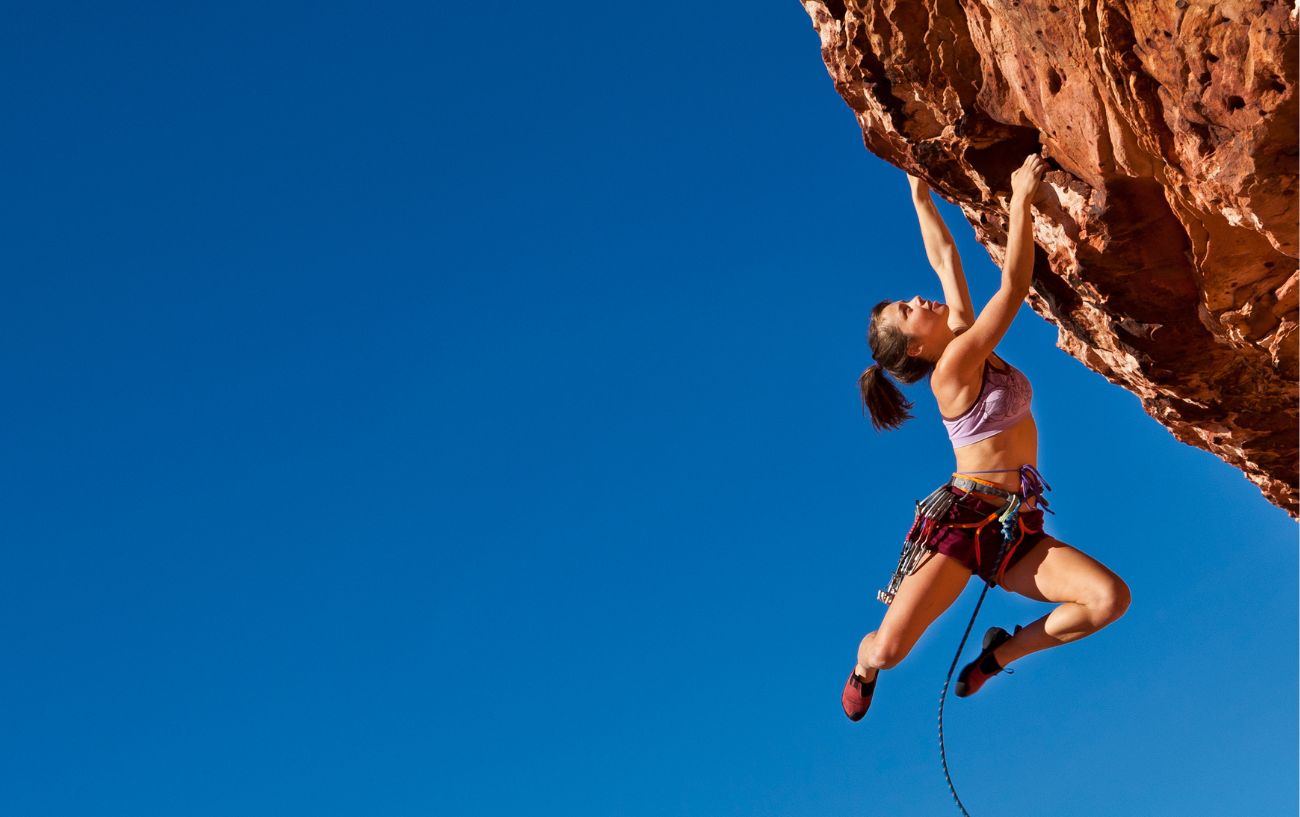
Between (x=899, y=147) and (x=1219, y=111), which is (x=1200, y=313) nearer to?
(x=899, y=147)

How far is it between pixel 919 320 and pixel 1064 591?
5.43 ft

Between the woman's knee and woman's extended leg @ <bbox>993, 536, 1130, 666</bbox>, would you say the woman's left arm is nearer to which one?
woman's extended leg @ <bbox>993, 536, 1130, 666</bbox>

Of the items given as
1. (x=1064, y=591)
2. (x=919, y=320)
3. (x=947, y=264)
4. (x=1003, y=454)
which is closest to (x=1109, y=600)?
(x=1064, y=591)

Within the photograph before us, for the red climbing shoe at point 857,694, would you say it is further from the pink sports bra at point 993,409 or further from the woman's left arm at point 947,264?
the woman's left arm at point 947,264

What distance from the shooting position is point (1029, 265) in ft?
19.9

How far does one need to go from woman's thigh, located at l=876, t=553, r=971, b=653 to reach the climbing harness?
10 centimetres

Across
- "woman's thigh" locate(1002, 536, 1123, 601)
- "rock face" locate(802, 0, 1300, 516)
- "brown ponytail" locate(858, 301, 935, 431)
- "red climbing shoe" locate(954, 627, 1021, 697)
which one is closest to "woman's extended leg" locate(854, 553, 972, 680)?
"woman's thigh" locate(1002, 536, 1123, 601)

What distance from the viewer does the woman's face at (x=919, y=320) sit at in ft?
22.2

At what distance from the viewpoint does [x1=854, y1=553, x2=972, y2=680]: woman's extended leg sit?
21.8 ft

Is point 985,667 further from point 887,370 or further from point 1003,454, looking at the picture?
point 887,370

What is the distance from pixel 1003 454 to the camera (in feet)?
22.0

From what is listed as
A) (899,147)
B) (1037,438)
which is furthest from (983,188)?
(1037,438)

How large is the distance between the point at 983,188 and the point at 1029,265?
1.32 m

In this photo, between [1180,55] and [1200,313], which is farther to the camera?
[1200,313]
